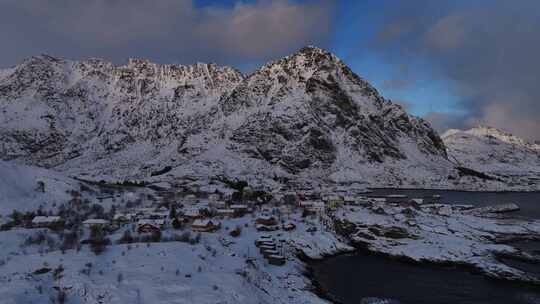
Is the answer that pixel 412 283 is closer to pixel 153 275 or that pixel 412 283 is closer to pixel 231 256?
pixel 231 256

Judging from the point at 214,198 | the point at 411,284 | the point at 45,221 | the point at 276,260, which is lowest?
the point at 411,284

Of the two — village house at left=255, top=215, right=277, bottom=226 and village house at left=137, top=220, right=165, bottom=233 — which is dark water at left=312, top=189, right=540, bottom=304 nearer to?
village house at left=255, top=215, right=277, bottom=226

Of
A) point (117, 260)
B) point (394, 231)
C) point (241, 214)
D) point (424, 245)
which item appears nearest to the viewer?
point (117, 260)

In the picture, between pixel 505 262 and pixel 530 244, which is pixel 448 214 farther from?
pixel 505 262

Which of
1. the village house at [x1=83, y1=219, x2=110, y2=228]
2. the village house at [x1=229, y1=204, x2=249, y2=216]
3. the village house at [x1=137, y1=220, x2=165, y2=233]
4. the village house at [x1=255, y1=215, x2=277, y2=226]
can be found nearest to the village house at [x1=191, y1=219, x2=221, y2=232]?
the village house at [x1=137, y1=220, x2=165, y2=233]

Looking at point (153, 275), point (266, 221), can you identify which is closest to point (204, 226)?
point (266, 221)

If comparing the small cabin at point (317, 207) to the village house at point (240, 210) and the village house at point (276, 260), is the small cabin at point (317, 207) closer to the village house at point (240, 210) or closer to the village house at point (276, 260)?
the village house at point (240, 210)

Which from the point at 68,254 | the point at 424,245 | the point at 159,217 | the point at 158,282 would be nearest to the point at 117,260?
the point at 68,254
